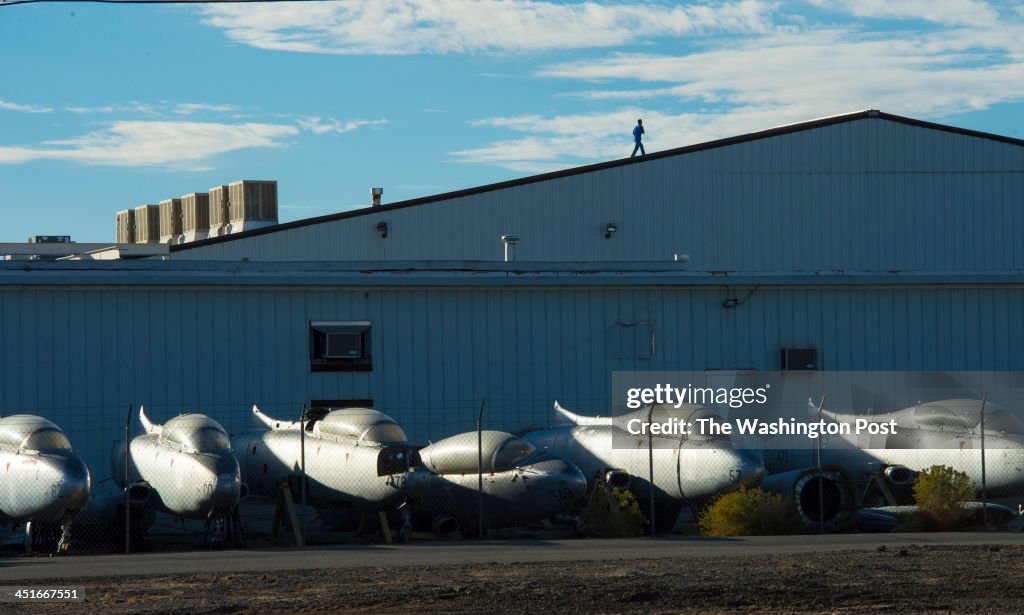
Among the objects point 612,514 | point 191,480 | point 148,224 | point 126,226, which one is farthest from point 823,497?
point 126,226

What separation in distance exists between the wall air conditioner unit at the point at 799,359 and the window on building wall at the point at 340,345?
8.77 m

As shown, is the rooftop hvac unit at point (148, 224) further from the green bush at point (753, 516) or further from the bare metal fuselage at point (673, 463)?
the green bush at point (753, 516)

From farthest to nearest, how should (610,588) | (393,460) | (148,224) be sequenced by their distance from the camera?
1. (148,224)
2. (393,460)
3. (610,588)

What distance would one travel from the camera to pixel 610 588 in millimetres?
14578

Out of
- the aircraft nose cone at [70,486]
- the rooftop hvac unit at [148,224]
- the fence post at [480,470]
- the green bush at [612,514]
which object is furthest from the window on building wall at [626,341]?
the rooftop hvac unit at [148,224]

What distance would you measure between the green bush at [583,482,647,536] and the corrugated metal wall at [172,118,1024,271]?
53.1 ft

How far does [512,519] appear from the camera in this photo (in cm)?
2086

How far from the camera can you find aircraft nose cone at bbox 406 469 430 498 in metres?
20.3

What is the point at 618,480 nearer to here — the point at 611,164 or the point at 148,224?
the point at 611,164

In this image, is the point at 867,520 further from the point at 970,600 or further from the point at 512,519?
the point at 970,600

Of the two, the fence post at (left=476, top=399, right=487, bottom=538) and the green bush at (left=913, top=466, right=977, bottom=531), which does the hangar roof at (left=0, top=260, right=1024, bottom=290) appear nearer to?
the fence post at (left=476, top=399, right=487, bottom=538)

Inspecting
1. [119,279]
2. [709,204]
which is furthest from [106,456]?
[709,204]

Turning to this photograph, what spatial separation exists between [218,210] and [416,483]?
38918 mm

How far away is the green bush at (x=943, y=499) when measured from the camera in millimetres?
20703
